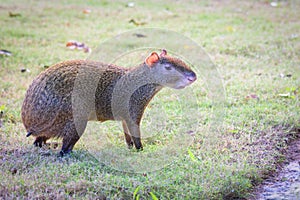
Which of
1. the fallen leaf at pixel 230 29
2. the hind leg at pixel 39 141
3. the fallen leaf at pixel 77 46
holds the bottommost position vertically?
the hind leg at pixel 39 141

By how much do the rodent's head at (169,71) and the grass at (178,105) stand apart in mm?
623

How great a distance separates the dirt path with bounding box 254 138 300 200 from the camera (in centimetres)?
394

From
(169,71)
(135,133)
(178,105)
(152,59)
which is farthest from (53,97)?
(178,105)

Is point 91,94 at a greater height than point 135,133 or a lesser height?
greater

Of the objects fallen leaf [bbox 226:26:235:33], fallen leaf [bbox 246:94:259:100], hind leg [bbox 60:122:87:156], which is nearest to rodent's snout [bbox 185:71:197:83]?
hind leg [bbox 60:122:87:156]

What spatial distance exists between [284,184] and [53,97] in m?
2.06

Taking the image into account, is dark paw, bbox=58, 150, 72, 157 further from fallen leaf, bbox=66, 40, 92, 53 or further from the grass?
fallen leaf, bbox=66, 40, 92, 53

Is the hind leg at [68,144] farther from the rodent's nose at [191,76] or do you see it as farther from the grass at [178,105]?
the rodent's nose at [191,76]

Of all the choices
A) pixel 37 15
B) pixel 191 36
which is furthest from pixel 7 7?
pixel 191 36

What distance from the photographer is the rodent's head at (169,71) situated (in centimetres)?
468

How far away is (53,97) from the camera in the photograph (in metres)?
4.46

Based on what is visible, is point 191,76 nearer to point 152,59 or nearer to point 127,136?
point 152,59

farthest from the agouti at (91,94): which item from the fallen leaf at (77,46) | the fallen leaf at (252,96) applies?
the fallen leaf at (77,46)

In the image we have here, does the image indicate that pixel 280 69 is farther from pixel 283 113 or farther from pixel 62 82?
pixel 62 82
